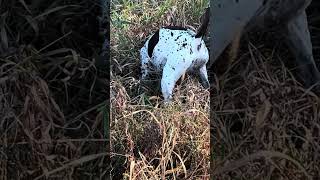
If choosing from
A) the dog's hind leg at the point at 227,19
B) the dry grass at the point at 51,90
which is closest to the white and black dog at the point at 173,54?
the dog's hind leg at the point at 227,19

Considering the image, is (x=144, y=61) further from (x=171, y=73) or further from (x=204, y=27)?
(x=204, y=27)

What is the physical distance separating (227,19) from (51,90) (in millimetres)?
870

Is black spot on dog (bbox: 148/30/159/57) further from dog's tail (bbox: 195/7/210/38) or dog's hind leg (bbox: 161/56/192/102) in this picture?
dog's tail (bbox: 195/7/210/38)

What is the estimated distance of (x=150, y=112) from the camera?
108 inches

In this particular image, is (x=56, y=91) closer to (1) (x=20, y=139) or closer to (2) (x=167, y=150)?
(1) (x=20, y=139)

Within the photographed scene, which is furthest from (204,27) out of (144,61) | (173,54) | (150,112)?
(150,112)

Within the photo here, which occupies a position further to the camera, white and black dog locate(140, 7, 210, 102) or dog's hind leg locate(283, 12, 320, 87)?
white and black dog locate(140, 7, 210, 102)

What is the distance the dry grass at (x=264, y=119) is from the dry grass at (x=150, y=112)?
23 cm

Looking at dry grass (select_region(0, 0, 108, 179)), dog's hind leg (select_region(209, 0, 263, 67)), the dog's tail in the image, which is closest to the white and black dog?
the dog's tail

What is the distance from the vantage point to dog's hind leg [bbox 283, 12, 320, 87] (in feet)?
8.05

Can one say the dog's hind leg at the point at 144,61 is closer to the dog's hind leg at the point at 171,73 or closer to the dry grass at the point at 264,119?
the dog's hind leg at the point at 171,73

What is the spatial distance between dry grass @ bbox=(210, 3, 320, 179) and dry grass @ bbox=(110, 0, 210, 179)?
23 cm

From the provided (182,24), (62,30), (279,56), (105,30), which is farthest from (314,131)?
(62,30)

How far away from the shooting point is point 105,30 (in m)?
2.51
